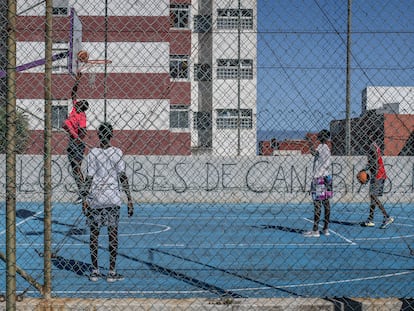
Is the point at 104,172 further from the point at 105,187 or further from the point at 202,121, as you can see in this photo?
the point at 202,121

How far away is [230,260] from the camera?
812 centimetres

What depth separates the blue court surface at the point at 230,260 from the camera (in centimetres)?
621

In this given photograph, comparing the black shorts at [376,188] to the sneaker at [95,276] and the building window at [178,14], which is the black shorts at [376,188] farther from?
the building window at [178,14]

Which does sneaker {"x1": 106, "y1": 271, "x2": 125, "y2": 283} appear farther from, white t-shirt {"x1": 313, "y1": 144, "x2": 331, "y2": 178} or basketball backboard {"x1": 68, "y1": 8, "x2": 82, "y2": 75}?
basketball backboard {"x1": 68, "y1": 8, "x2": 82, "y2": 75}

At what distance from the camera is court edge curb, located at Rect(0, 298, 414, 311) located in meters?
4.57

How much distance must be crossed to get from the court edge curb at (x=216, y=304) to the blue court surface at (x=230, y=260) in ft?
1.44

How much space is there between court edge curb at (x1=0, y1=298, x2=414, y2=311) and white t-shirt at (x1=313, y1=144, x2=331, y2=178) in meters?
5.05

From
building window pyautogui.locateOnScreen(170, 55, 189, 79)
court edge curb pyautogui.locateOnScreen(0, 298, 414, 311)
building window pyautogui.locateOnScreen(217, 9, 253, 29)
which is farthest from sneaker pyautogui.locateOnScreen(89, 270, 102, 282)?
building window pyautogui.locateOnScreen(217, 9, 253, 29)

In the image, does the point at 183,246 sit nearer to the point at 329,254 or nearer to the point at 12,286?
the point at 329,254

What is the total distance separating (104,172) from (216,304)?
2.31 meters

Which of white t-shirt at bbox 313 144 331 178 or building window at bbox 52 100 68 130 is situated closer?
white t-shirt at bbox 313 144 331 178

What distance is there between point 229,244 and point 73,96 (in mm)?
3387

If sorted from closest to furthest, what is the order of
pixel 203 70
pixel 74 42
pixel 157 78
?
pixel 203 70, pixel 74 42, pixel 157 78

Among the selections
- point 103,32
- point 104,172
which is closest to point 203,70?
point 103,32
